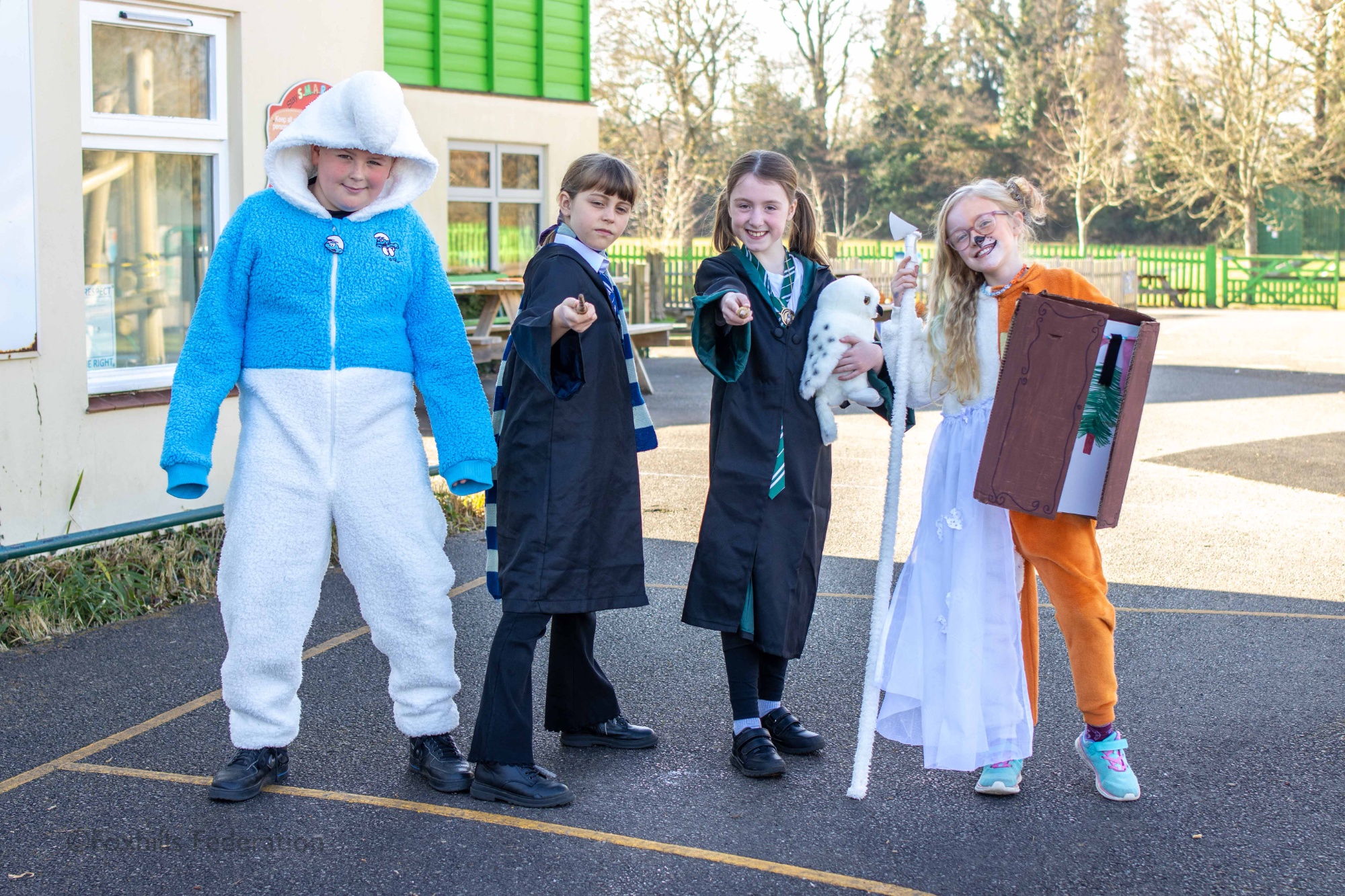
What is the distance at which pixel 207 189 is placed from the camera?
7.12 meters

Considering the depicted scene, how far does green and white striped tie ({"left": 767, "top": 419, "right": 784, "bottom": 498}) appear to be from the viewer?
3.77 metres

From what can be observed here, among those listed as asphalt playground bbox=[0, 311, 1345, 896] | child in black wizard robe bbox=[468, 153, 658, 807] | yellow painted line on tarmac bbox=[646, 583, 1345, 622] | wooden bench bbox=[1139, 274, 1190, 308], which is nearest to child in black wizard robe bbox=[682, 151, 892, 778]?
child in black wizard robe bbox=[468, 153, 658, 807]

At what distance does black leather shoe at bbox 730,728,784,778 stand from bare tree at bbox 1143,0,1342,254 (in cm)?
3170

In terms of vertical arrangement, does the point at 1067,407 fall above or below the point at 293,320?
below

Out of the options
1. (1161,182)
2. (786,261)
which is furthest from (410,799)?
(1161,182)

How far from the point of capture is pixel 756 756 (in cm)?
380

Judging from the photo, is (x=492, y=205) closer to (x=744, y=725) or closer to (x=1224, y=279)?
(x=744, y=725)

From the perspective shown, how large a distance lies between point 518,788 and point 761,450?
1.14 meters

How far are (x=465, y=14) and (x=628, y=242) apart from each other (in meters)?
16.2

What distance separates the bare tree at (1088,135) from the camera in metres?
39.8

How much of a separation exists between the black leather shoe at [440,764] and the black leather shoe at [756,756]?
2.52 ft

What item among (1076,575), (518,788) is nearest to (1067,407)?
(1076,575)

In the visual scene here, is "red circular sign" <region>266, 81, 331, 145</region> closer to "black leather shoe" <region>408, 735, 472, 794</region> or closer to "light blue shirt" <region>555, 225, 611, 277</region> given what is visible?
"light blue shirt" <region>555, 225, 611, 277</region>

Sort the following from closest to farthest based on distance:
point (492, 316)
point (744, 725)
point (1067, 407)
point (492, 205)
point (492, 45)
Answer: point (1067, 407)
point (744, 725)
point (492, 316)
point (492, 45)
point (492, 205)
